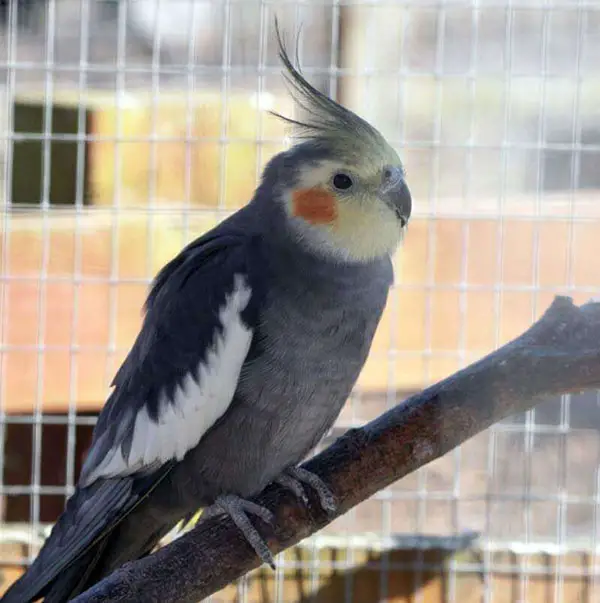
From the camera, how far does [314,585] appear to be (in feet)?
5.60

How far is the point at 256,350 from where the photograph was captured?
1.14 meters

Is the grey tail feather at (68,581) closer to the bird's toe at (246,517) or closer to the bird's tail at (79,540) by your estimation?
the bird's tail at (79,540)

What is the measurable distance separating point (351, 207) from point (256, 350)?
0.71 ft

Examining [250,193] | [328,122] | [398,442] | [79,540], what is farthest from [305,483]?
[250,193]

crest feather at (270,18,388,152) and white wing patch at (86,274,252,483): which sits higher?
crest feather at (270,18,388,152)

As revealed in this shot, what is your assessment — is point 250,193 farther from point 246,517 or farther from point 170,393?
point 246,517

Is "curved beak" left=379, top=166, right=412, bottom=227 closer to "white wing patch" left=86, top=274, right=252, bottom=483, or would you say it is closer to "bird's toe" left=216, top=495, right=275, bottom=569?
"white wing patch" left=86, top=274, right=252, bottom=483

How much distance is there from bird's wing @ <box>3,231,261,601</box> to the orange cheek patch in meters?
0.08

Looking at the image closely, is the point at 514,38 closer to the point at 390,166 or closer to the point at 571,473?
the point at 390,166

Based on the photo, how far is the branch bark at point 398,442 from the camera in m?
1.04

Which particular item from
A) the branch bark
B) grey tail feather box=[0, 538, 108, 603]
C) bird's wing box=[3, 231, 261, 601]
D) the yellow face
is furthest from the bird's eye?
grey tail feather box=[0, 538, 108, 603]

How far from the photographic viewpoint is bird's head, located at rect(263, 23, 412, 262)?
1141mm

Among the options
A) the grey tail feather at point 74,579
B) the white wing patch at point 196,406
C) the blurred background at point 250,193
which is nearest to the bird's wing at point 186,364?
the white wing patch at point 196,406

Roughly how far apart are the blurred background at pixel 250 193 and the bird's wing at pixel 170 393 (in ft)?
1.51
